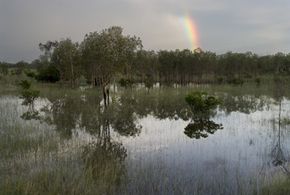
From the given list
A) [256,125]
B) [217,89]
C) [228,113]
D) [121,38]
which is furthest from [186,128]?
[217,89]

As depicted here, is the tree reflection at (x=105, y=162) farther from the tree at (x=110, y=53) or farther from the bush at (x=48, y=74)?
the bush at (x=48, y=74)

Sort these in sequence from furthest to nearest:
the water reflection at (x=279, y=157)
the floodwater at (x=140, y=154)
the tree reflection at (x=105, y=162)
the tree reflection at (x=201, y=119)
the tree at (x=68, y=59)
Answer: the tree at (x=68, y=59), the tree reflection at (x=201, y=119), the water reflection at (x=279, y=157), the tree reflection at (x=105, y=162), the floodwater at (x=140, y=154)

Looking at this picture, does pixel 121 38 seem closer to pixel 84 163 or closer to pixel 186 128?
pixel 186 128

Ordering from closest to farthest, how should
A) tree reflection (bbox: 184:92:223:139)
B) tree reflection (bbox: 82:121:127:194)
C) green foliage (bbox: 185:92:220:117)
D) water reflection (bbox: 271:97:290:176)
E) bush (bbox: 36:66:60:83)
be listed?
tree reflection (bbox: 82:121:127:194) < water reflection (bbox: 271:97:290:176) < tree reflection (bbox: 184:92:223:139) < green foliage (bbox: 185:92:220:117) < bush (bbox: 36:66:60:83)

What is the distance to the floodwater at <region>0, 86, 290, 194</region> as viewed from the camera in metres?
9.86

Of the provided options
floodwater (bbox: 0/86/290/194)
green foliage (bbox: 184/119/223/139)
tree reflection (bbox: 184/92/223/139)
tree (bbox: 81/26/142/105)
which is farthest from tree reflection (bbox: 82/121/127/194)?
tree (bbox: 81/26/142/105)

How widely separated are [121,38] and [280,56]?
175 feet

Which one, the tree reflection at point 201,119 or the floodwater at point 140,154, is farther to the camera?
the tree reflection at point 201,119

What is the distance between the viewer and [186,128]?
21.0 m

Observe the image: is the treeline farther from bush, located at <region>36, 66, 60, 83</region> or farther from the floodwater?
the floodwater

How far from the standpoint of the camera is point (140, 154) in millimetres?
14031

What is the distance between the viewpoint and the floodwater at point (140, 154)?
32.3 feet

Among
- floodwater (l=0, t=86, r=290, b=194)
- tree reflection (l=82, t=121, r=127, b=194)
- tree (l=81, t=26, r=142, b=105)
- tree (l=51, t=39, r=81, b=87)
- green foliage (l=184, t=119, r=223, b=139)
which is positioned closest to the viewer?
floodwater (l=0, t=86, r=290, b=194)

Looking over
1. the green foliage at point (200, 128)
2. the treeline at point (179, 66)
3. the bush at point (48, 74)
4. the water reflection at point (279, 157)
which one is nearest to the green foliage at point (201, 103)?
the green foliage at point (200, 128)
